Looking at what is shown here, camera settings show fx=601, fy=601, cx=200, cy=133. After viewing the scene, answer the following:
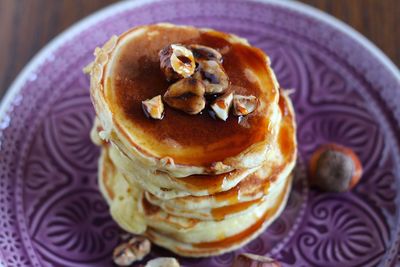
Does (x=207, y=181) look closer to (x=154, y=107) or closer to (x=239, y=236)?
(x=154, y=107)

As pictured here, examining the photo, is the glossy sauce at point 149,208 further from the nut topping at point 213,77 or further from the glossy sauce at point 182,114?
the nut topping at point 213,77

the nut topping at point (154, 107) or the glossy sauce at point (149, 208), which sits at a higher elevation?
the nut topping at point (154, 107)

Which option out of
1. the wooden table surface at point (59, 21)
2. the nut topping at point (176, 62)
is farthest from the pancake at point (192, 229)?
the wooden table surface at point (59, 21)

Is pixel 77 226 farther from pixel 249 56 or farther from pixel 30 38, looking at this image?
pixel 30 38

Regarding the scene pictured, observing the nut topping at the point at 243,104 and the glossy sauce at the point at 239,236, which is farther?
the glossy sauce at the point at 239,236

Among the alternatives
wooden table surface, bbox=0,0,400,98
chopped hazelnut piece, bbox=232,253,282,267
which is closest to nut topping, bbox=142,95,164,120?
chopped hazelnut piece, bbox=232,253,282,267

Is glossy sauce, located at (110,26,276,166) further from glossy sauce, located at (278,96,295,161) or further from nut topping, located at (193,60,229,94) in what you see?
glossy sauce, located at (278,96,295,161)
